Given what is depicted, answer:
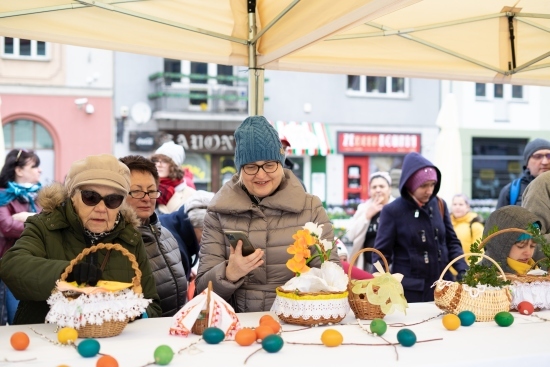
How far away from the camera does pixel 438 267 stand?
428 cm

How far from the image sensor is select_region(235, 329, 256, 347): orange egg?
2.03 metres

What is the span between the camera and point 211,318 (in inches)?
85.2

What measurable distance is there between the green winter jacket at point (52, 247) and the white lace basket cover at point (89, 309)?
0.56ft

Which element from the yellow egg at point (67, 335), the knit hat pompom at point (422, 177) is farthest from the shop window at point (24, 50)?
the yellow egg at point (67, 335)

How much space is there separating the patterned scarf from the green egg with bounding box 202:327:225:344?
3137mm

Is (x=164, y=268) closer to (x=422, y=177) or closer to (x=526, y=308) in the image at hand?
(x=526, y=308)

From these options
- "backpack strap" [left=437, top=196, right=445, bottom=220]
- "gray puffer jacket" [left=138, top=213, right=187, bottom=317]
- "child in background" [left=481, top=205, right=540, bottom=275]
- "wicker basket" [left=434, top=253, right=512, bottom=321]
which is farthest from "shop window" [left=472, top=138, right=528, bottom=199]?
"wicker basket" [left=434, top=253, right=512, bottom=321]

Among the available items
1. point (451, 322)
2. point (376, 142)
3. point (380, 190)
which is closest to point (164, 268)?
point (451, 322)

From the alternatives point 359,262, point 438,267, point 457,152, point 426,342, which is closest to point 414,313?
point 426,342

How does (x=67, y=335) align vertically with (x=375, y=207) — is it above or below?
below

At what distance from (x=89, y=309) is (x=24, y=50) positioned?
1402 cm

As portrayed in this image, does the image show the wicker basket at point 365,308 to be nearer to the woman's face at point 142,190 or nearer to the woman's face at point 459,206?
the woman's face at point 142,190

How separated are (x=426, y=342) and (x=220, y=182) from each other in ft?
46.6

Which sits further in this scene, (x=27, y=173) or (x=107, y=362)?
(x=27, y=173)
